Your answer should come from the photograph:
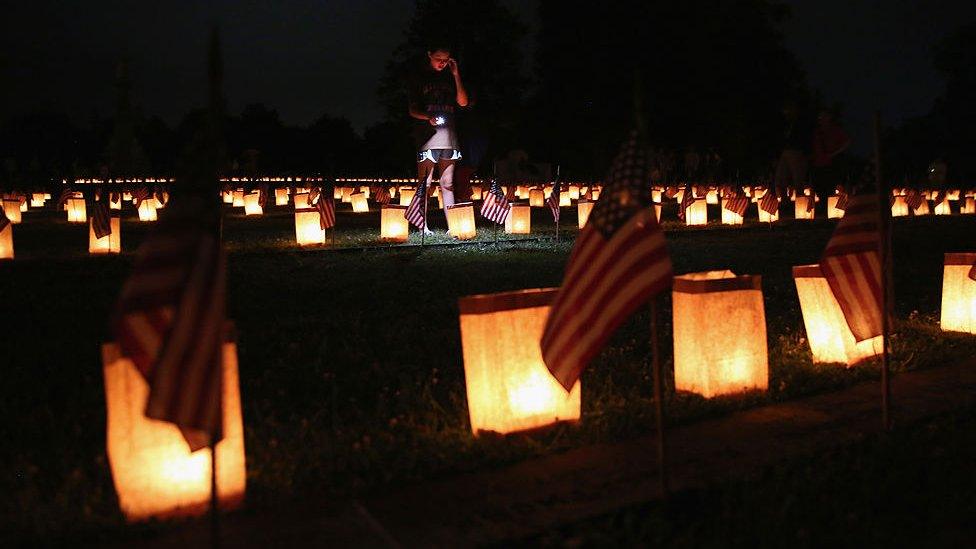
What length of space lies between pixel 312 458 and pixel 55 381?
2.90 m

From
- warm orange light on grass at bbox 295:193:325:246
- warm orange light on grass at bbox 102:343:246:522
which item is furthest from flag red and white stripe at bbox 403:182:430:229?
warm orange light on grass at bbox 102:343:246:522

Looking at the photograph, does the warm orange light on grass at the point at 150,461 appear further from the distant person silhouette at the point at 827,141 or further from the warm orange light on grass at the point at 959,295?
the distant person silhouette at the point at 827,141

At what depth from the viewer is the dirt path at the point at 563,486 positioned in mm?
4387

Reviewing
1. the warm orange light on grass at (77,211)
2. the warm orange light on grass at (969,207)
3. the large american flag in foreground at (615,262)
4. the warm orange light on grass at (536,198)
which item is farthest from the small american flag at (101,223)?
the warm orange light on grass at (969,207)

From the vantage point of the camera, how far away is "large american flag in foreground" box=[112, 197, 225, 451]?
3.88 metres

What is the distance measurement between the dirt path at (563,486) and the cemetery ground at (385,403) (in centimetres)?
15

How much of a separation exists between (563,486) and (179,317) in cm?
216

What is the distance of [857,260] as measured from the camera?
6.90m

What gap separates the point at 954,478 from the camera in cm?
502

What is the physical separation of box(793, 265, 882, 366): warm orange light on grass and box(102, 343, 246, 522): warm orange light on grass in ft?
16.1

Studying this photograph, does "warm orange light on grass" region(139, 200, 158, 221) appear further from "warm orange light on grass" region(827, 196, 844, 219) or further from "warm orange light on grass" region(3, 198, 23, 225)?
"warm orange light on grass" region(827, 196, 844, 219)

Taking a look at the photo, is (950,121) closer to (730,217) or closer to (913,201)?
(913,201)

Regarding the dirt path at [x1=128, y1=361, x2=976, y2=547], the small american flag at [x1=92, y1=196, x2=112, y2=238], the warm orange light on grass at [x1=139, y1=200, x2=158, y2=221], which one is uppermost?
the warm orange light on grass at [x1=139, y1=200, x2=158, y2=221]

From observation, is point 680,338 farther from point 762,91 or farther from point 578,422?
point 762,91
